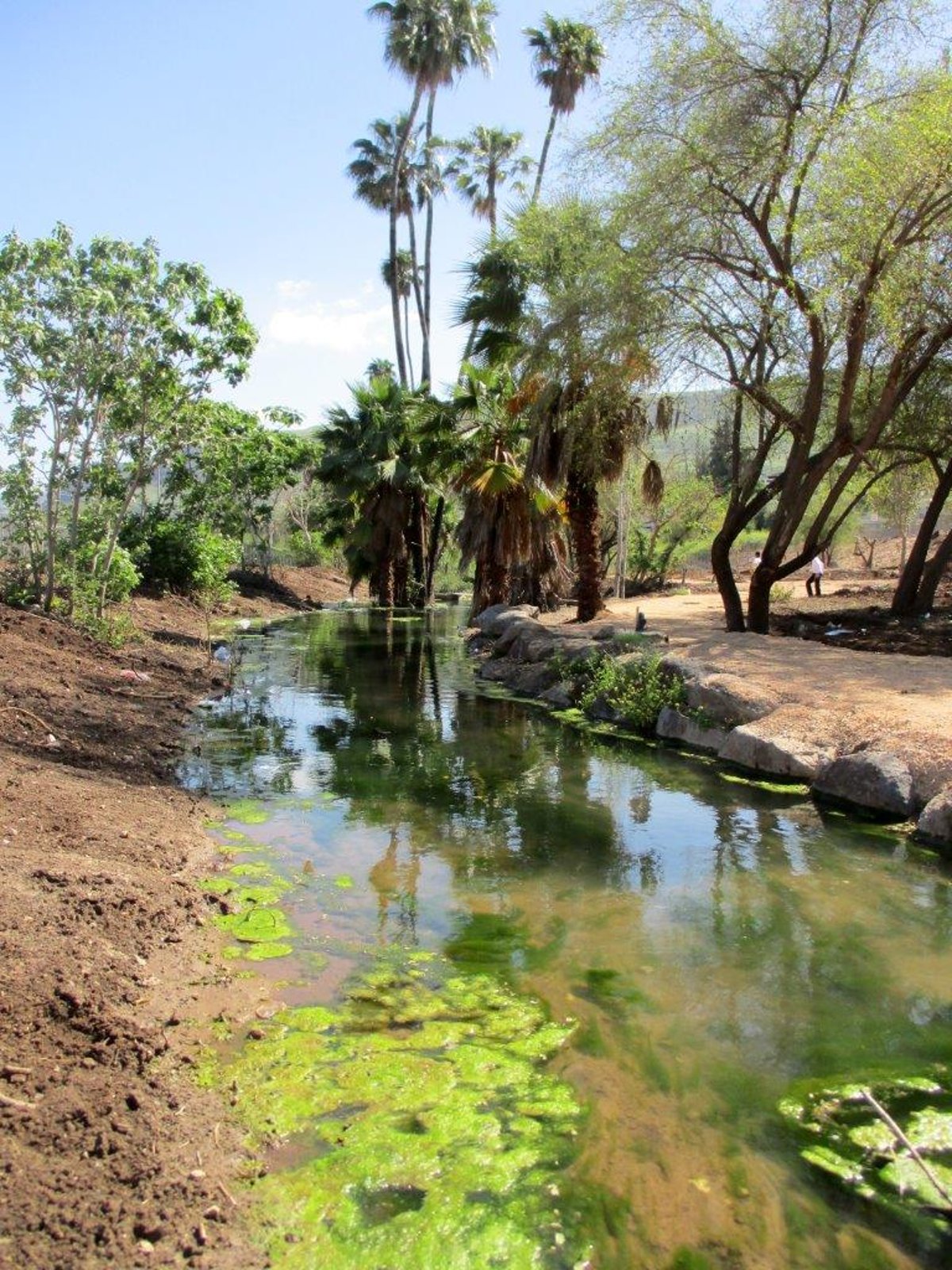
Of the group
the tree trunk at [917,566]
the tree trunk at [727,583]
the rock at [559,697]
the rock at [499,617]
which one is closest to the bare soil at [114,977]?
the rock at [559,697]

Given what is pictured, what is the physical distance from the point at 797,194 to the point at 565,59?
1003 inches

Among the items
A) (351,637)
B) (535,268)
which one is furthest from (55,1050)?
(351,637)

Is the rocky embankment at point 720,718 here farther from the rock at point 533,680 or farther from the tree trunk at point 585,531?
the tree trunk at point 585,531

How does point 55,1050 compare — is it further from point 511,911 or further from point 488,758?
point 488,758

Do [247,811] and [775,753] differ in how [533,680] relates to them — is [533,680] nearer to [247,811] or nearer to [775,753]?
[775,753]

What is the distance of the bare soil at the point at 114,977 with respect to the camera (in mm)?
3004

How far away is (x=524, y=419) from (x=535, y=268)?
3.60 m

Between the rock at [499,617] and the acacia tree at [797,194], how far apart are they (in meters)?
6.23

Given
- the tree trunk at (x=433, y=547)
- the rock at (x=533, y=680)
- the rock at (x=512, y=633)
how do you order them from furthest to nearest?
the tree trunk at (x=433, y=547)
the rock at (x=512, y=633)
the rock at (x=533, y=680)

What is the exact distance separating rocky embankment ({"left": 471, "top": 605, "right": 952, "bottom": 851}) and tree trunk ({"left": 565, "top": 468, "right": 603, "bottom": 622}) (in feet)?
8.97

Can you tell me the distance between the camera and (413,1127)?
12.5ft

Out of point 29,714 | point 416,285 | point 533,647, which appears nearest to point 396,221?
point 416,285

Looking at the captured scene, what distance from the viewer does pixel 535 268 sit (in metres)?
19.5

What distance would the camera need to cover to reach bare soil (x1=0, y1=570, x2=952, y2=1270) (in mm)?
3004
